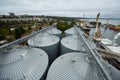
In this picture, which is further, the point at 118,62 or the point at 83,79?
the point at 118,62

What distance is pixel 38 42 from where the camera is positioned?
38.5 ft

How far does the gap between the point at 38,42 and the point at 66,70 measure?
6873 mm

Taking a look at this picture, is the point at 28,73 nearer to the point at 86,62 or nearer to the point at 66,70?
the point at 66,70

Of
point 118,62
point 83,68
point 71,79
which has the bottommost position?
point 118,62

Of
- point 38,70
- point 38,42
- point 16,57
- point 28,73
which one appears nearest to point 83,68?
point 38,70

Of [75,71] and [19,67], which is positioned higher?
[19,67]

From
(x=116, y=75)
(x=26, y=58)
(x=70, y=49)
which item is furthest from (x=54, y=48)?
(x=116, y=75)

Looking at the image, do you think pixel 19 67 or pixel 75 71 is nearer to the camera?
pixel 75 71

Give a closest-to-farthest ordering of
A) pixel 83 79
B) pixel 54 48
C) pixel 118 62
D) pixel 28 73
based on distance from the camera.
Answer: pixel 83 79 → pixel 28 73 → pixel 54 48 → pixel 118 62

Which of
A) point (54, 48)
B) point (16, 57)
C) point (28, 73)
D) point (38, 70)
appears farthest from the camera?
point (54, 48)

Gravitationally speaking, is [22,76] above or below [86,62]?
below

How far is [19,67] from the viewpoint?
19.5ft

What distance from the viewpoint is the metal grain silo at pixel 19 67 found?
5397 mm

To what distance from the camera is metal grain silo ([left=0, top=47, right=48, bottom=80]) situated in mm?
5397
